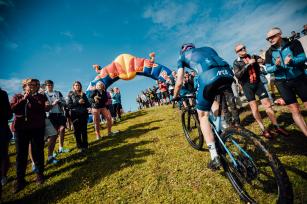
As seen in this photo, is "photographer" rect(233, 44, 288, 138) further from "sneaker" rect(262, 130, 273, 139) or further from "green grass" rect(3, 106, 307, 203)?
"green grass" rect(3, 106, 307, 203)

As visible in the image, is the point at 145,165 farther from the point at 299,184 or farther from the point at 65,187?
the point at 299,184

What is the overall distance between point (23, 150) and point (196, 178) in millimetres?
4486

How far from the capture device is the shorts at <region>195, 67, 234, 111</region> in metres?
3.07

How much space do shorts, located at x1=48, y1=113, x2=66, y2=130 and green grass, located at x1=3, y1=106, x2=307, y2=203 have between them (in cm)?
123

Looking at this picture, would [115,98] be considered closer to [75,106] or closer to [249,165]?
[75,106]

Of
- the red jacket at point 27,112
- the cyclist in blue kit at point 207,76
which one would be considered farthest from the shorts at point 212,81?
the red jacket at point 27,112

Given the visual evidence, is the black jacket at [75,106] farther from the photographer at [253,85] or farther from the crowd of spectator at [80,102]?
the photographer at [253,85]

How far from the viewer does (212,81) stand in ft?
10.1

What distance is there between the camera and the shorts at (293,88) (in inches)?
155

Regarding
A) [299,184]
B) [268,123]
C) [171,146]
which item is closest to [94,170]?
[171,146]

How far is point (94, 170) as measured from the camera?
17.4 feet

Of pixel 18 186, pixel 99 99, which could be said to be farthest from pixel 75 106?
pixel 18 186

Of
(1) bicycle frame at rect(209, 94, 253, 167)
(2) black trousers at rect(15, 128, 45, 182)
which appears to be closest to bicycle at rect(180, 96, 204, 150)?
(1) bicycle frame at rect(209, 94, 253, 167)

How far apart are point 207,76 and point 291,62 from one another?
2220 millimetres
